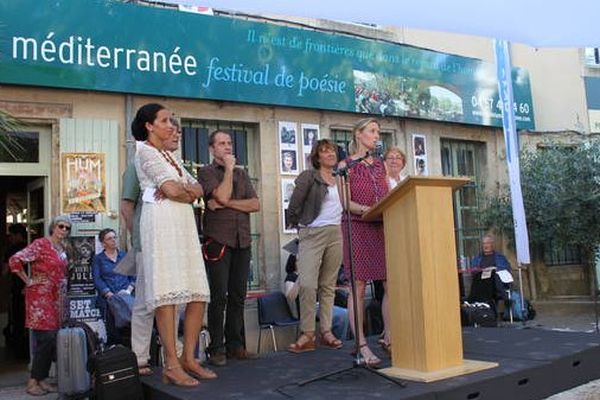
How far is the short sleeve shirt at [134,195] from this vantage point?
13.4 ft

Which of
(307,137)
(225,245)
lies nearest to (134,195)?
(225,245)

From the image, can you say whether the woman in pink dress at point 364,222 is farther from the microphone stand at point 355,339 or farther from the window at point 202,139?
the window at point 202,139

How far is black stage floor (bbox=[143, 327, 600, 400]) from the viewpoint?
137 inches

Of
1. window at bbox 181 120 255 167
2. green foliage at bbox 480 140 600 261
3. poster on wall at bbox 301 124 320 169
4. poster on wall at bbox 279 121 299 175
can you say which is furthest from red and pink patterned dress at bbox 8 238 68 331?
green foliage at bbox 480 140 600 261

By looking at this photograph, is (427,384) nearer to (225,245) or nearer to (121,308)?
(225,245)

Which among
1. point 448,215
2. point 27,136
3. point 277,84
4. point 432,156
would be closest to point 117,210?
point 27,136

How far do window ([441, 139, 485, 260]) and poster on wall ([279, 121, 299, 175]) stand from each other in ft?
9.48

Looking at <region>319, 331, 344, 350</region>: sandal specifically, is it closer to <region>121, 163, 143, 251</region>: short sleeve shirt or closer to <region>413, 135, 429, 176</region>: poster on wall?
<region>121, 163, 143, 251</region>: short sleeve shirt

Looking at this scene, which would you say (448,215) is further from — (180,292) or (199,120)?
(199,120)

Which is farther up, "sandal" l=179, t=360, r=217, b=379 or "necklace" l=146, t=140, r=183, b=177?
"necklace" l=146, t=140, r=183, b=177

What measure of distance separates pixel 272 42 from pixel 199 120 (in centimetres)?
141

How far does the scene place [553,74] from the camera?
11.3 metres

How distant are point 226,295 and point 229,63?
13.0ft

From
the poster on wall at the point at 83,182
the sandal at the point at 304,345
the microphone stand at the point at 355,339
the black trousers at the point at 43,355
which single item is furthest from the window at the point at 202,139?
the microphone stand at the point at 355,339
